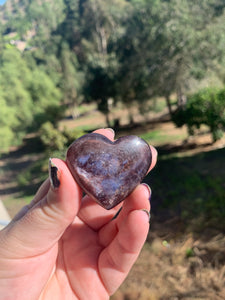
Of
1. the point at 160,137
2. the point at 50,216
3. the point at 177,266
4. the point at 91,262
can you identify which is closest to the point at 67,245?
the point at 91,262

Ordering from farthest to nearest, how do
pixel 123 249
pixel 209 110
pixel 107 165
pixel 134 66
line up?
pixel 134 66
pixel 209 110
pixel 123 249
pixel 107 165

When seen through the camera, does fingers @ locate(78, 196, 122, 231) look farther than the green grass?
No

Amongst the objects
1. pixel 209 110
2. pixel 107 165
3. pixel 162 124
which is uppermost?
pixel 107 165

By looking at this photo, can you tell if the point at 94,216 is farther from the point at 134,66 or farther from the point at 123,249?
the point at 134,66

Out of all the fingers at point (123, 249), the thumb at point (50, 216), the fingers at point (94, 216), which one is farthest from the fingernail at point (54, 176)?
the fingers at point (94, 216)

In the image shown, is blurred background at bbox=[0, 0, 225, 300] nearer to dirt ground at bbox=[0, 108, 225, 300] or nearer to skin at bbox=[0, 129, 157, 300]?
dirt ground at bbox=[0, 108, 225, 300]

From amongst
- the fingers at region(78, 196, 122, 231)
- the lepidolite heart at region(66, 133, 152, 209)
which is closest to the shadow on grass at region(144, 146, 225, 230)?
the fingers at region(78, 196, 122, 231)

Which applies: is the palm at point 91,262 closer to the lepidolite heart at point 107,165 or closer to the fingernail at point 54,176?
the lepidolite heart at point 107,165

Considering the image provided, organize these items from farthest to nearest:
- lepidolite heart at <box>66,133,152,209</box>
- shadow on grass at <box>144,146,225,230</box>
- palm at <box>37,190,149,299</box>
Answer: shadow on grass at <box>144,146,225,230</box> → palm at <box>37,190,149,299</box> → lepidolite heart at <box>66,133,152,209</box>
